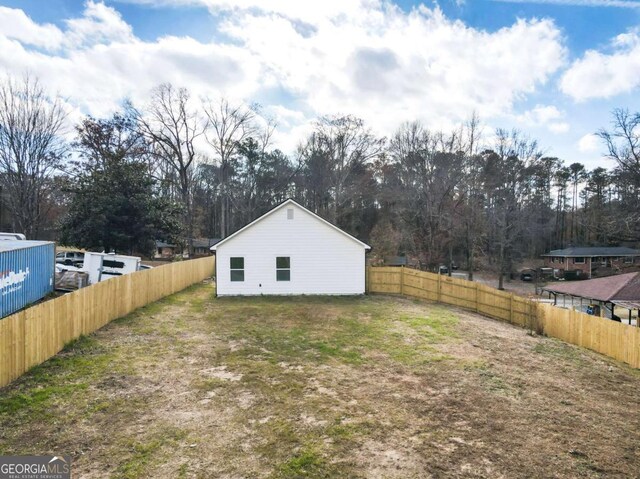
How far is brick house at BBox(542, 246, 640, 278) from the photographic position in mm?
43641

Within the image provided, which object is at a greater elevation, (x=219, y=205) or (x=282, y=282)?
(x=219, y=205)

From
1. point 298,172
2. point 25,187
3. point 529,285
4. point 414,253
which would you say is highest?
point 298,172

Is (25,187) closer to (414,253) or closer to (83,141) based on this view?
(83,141)

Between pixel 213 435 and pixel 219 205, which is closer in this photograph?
Result: pixel 213 435

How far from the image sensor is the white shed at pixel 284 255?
66.4ft

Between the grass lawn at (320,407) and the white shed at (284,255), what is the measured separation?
7.81 meters

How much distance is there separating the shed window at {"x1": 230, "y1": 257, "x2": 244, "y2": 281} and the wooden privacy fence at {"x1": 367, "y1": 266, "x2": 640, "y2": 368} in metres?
7.15

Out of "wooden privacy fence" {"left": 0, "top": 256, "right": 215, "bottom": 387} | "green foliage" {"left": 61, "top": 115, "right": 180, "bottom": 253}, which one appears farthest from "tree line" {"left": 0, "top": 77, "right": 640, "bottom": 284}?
"wooden privacy fence" {"left": 0, "top": 256, "right": 215, "bottom": 387}

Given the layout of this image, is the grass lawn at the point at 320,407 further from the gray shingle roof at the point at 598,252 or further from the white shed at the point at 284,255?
the gray shingle roof at the point at 598,252

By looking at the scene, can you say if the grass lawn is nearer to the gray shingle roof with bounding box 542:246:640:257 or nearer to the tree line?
the tree line

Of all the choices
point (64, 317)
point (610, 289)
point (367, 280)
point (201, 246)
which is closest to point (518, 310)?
point (610, 289)

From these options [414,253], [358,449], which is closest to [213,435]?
[358,449]

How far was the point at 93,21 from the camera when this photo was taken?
15.5 meters

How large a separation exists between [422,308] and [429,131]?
25.5 meters
